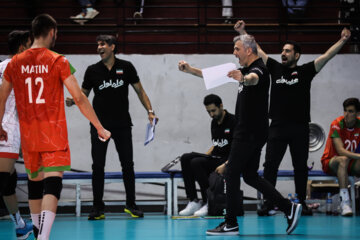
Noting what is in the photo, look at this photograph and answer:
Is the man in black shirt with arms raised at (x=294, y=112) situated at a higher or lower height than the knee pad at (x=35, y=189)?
higher

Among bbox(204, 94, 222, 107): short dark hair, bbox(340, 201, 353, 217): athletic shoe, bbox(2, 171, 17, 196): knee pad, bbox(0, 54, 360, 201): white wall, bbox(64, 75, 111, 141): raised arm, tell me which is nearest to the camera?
bbox(64, 75, 111, 141): raised arm

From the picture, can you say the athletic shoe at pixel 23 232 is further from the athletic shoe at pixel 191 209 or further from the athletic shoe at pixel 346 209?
the athletic shoe at pixel 346 209

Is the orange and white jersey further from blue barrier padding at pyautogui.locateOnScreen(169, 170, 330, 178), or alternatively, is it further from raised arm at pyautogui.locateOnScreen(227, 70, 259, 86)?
blue barrier padding at pyautogui.locateOnScreen(169, 170, 330, 178)

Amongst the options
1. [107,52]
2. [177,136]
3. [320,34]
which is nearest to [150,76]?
[177,136]

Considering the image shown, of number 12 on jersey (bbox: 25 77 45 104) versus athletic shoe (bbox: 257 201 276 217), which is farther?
athletic shoe (bbox: 257 201 276 217)

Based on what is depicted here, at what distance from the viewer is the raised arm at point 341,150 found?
26.1ft

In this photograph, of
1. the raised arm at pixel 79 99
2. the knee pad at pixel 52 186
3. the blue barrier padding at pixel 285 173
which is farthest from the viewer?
the blue barrier padding at pixel 285 173

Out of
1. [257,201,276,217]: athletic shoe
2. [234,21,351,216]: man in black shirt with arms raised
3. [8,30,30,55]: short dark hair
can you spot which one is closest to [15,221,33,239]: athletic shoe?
[8,30,30,55]: short dark hair

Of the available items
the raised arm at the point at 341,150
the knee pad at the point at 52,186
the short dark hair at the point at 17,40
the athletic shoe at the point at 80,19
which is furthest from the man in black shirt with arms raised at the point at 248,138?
the athletic shoe at the point at 80,19

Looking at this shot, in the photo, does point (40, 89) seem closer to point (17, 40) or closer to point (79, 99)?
point (79, 99)

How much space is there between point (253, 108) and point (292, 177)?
127 inches

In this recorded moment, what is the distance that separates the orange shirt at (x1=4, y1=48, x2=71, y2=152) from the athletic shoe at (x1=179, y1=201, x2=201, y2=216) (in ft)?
12.8

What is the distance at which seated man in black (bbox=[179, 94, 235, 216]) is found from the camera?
25.2 ft

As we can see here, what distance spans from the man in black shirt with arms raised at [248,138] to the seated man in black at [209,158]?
218cm
